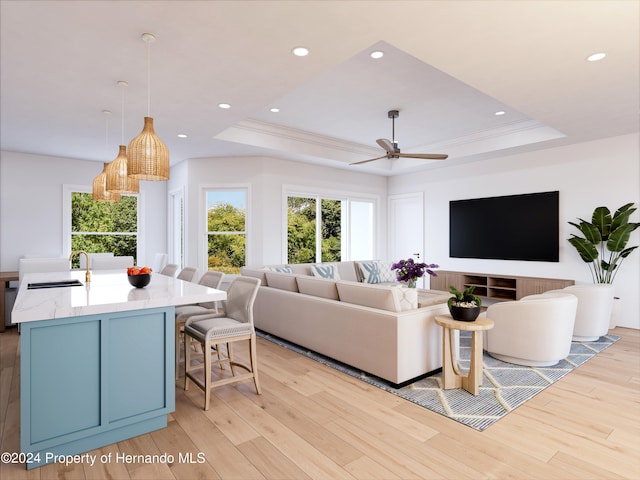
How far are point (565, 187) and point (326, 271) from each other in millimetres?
3943

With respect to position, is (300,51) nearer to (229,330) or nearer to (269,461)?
(229,330)

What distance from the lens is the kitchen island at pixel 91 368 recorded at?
210cm

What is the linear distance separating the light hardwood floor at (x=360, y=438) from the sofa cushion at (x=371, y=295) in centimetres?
70

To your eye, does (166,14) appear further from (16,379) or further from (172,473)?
(16,379)

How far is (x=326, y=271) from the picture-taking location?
5.96 metres

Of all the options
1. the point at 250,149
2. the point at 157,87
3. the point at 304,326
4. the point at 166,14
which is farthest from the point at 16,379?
the point at 250,149

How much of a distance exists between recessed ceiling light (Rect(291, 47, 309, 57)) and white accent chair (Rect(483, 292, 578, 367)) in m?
3.00

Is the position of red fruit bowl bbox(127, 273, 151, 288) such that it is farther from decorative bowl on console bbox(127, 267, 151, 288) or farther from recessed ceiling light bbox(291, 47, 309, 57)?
recessed ceiling light bbox(291, 47, 309, 57)

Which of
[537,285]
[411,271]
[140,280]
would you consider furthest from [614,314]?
[140,280]

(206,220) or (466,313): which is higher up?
(206,220)

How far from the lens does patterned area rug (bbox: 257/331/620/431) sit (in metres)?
2.73

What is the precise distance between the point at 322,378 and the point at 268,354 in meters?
0.92

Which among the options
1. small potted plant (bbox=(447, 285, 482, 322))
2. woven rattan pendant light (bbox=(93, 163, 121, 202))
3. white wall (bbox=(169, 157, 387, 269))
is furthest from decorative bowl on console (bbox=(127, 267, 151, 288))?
white wall (bbox=(169, 157, 387, 269))

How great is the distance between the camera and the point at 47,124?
461cm
